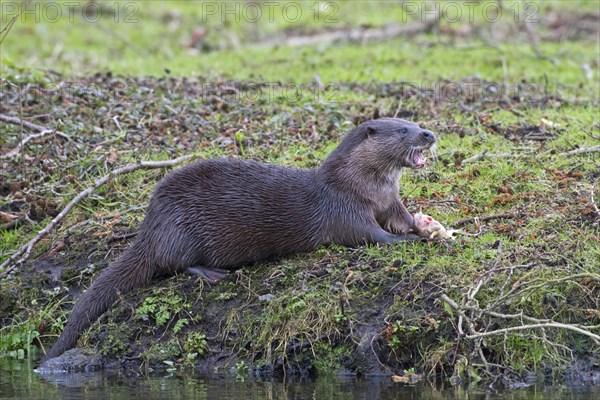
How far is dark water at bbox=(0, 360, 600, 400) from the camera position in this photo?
539cm

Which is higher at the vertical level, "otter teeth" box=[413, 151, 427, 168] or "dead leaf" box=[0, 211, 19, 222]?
"otter teeth" box=[413, 151, 427, 168]

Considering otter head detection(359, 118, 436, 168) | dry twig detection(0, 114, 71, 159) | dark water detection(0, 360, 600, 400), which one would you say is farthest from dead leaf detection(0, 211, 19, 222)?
otter head detection(359, 118, 436, 168)

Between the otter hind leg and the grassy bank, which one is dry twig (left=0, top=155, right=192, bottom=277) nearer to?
the grassy bank

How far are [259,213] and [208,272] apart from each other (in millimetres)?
477

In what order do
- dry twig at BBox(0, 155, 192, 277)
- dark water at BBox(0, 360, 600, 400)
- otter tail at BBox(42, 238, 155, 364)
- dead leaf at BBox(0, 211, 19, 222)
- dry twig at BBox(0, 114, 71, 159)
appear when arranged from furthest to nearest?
1. dry twig at BBox(0, 114, 71, 159)
2. dead leaf at BBox(0, 211, 19, 222)
3. dry twig at BBox(0, 155, 192, 277)
4. otter tail at BBox(42, 238, 155, 364)
5. dark water at BBox(0, 360, 600, 400)

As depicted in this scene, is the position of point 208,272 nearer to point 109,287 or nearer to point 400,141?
point 109,287

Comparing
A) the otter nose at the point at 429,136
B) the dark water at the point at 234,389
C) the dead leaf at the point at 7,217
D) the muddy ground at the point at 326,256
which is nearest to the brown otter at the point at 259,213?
the otter nose at the point at 429,136

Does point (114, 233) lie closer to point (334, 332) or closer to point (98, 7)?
point (334, 332)

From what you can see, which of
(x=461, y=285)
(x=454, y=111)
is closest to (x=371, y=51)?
(x=454, y=111)

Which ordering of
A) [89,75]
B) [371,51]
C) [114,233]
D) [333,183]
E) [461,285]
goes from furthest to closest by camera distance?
[371,51]
[89,75]
[114,233]
[333,183]
[461,285]

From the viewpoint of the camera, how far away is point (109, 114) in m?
9.38

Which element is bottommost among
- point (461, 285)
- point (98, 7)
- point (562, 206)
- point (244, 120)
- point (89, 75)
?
point (461, 285)

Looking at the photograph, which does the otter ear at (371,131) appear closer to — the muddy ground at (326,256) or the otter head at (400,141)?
the otter head at (400,141)

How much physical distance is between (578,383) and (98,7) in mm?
12001
